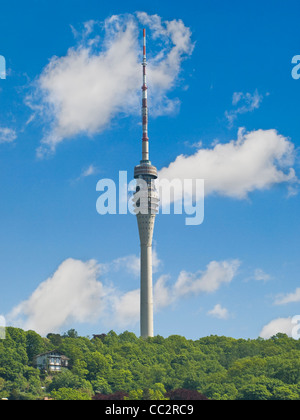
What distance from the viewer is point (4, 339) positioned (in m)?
170

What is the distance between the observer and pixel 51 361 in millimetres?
170750

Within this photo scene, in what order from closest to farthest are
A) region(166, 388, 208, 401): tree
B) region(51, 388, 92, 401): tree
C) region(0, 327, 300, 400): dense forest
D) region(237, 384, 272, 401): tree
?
region(51, 388, 92, 401): tree < region(237, 384, 272, 401): tree < region(166, 388, 208, 401): tree < region(0, 327, 300, 400): dense forest

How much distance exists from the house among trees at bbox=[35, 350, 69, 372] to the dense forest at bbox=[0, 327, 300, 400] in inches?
71.0

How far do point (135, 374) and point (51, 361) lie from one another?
75.9 ft

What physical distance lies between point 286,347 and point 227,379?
41.6 meters

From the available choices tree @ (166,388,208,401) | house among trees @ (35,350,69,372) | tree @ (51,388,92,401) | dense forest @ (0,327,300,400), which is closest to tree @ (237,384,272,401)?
dense forest @ (0,327,300,400)

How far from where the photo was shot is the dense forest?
476ft

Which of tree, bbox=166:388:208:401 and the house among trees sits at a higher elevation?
the house among trees

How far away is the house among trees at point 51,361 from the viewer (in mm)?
169625

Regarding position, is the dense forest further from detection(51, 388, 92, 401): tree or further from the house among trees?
the house among trees

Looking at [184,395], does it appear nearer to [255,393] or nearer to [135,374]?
[255,393]

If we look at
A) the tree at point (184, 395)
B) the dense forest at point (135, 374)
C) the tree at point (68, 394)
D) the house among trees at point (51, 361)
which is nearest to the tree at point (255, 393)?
the dense forest at point (135, 374)

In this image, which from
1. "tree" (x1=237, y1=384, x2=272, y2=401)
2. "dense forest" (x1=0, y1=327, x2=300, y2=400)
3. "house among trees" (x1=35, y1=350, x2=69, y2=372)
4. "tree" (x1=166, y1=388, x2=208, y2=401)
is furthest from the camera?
"house among trees" (x1=35, y1=350, x2=69, y2=372)
